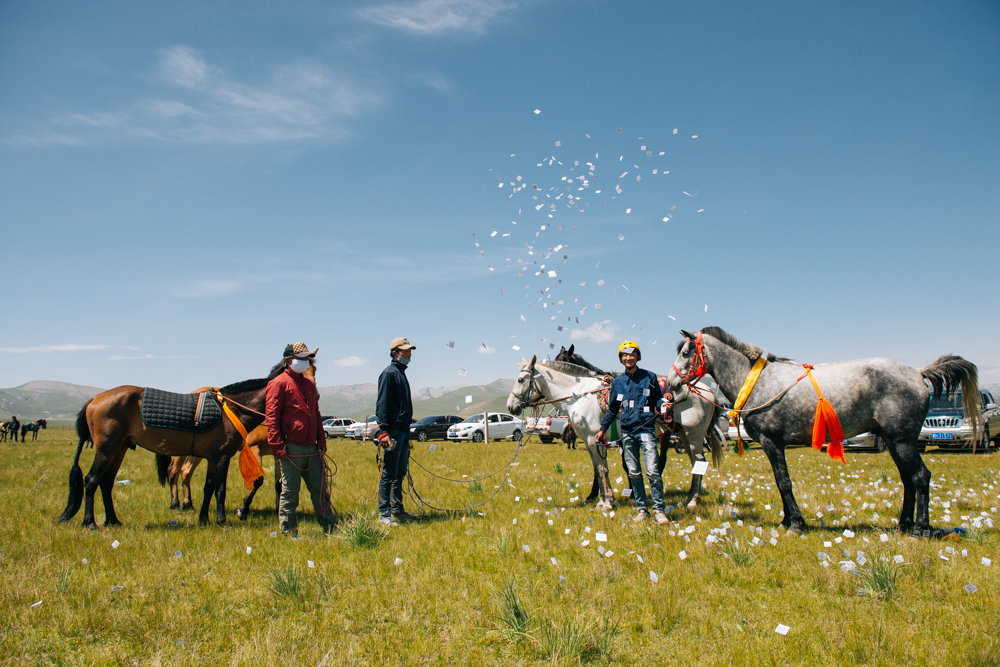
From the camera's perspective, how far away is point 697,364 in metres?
7.06

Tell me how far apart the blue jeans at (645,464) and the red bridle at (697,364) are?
98cm

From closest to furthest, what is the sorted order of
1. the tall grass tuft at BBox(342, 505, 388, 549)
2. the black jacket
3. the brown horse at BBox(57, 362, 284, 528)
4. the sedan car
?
the tall grass tuft at BBox(342, 505, 388, 549) < the brown horse at BBox(57, 362, 284, 528) < the black jacket < the sedan car

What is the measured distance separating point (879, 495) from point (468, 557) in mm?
7376

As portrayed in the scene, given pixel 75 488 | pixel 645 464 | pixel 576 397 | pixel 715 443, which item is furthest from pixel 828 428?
pixel 75 488

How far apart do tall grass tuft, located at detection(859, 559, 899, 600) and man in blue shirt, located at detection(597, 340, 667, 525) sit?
2526mm

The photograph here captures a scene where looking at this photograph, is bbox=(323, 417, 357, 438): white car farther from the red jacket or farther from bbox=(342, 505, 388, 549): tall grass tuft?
bbox=(342, 505, 388, 549): tall grass tuft

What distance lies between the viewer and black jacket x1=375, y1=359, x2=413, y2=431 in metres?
7.40

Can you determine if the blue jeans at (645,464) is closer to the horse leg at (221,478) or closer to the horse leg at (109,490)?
the horse leg at (221,478)

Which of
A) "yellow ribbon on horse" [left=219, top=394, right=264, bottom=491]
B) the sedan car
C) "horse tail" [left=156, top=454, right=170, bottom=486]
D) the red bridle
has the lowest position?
the sedan car

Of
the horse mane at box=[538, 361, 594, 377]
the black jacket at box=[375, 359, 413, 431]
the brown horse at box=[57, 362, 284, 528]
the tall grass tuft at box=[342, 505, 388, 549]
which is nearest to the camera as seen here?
the tall grass tuft at box=[342, 505, 388, 549]

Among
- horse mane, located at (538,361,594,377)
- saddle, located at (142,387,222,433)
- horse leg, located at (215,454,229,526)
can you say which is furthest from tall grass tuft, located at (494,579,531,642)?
saddle, located at (142,387,222,433)

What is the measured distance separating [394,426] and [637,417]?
338cm

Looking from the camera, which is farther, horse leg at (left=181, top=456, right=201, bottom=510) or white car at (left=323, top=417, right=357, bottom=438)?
white car at (left=323, top=417, right=357, bottom=438)

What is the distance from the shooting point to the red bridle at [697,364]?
277 inches
